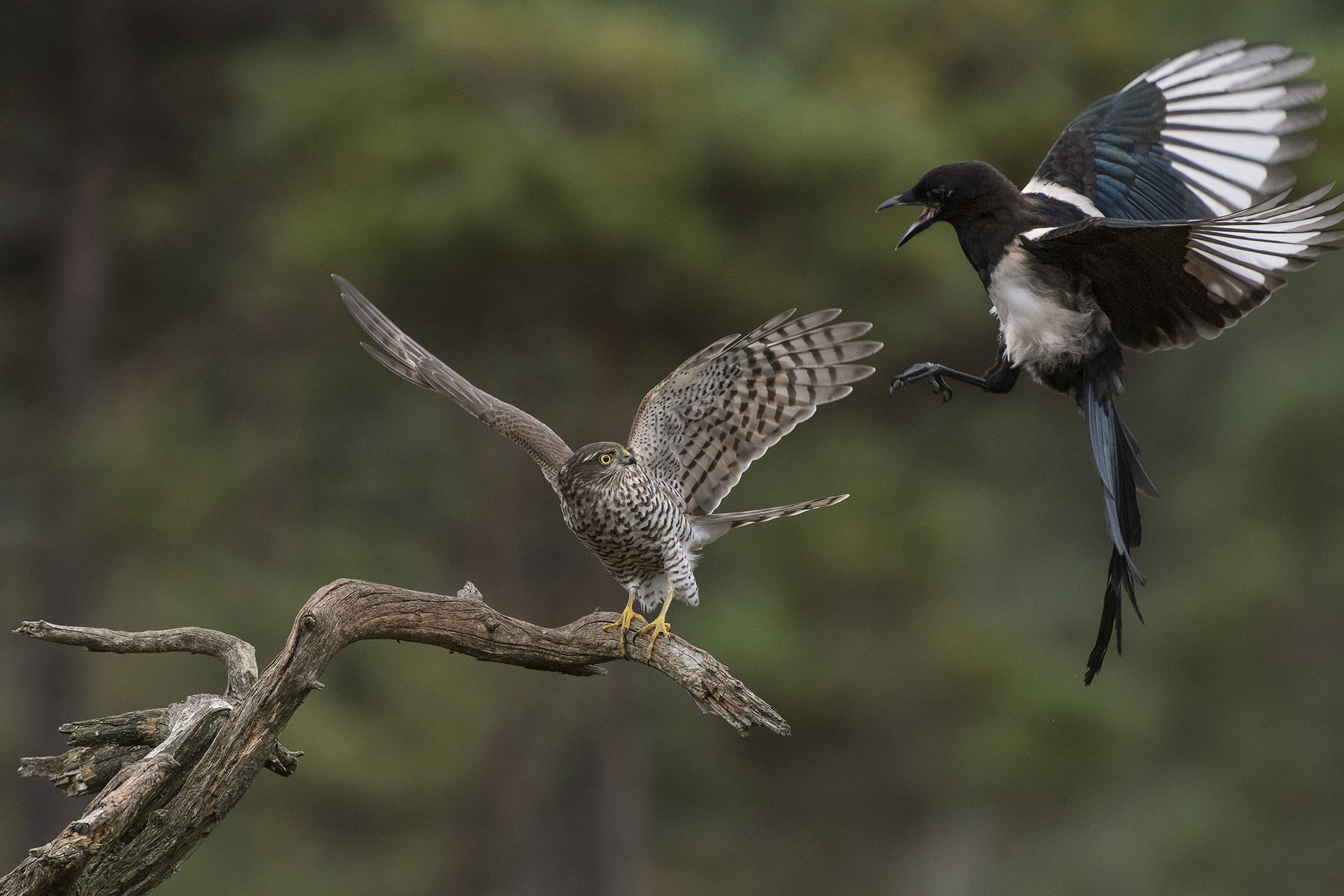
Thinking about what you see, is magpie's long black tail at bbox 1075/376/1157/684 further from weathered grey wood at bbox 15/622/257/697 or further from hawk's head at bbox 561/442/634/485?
weathered grey wood at bbox 15/622/257/697

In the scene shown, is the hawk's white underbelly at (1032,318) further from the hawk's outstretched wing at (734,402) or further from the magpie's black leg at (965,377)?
the hawk's outstretched wing at (734,402)

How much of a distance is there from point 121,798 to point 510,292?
7.96 meters

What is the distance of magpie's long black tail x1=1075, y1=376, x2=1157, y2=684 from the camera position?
2.95 metres

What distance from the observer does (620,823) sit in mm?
10359

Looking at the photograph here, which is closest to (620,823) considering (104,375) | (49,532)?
(49,532)

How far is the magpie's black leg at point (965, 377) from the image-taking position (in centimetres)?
325

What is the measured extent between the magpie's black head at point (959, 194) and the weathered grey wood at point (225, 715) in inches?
45.9

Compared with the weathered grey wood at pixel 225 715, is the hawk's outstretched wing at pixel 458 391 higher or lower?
higher

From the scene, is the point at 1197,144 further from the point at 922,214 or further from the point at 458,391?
the point at 458,391

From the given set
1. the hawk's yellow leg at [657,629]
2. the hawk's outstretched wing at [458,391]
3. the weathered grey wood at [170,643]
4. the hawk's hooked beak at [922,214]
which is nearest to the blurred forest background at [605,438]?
the hawk's outstretched wing at [458,391]

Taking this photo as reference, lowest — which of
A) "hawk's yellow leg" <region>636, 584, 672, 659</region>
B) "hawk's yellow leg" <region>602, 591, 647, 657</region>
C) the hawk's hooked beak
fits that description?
"hawk's yellow leg" <region>636, 584, 672, 659</region>

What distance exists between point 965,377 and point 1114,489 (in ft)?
1.34

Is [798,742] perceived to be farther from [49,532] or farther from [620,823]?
[49,532]

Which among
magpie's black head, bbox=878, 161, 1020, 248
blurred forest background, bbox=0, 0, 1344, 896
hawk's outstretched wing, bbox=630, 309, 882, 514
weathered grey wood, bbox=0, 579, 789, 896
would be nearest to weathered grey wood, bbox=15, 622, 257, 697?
weathered grey wood, bbox=0, 579, 789, 896
